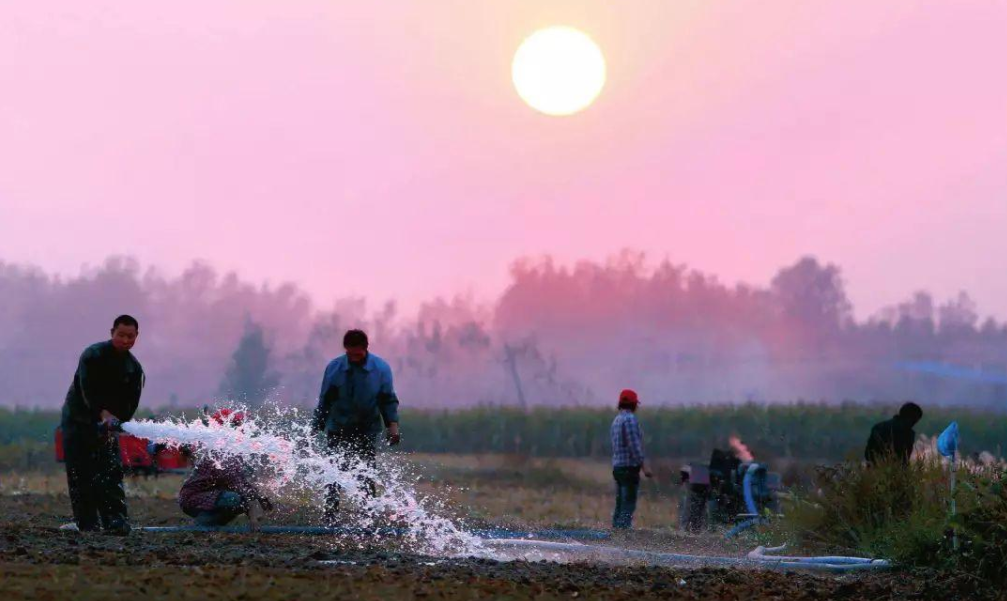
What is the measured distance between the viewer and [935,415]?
2923 inches

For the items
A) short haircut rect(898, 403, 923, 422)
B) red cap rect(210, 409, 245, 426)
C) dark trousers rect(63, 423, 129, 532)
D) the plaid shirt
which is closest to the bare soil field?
dark trousers rect(63, 423, 129, 532)

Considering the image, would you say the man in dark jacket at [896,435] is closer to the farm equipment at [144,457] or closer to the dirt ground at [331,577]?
the dirt ground at [331,577]

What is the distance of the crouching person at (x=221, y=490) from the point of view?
1675 cm

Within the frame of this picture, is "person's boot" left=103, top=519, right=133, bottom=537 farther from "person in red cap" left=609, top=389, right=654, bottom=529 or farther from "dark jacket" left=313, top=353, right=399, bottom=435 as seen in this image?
"person in red cap" left=609, top=389, right=654, bottom=529

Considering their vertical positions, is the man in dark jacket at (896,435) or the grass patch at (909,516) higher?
the man in dark jacket at (896,435)

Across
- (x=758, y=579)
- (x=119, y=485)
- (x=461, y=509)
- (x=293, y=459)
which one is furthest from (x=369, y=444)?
(x=461, y=509)

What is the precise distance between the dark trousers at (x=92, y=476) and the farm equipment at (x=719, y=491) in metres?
9.73

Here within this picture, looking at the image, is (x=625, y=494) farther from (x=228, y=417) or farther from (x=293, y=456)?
(x=228, y=417)

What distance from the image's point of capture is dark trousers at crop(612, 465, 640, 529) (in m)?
21.7

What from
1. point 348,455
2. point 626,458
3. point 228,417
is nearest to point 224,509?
point 228,417

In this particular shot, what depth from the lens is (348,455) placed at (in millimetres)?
17266

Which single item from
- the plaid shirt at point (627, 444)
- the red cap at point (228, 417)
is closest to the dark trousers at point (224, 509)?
the red cap at point (228, 417)

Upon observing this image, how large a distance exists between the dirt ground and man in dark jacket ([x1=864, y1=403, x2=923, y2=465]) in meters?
4.19

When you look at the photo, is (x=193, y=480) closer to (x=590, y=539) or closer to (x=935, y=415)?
(x=590, y=539)
